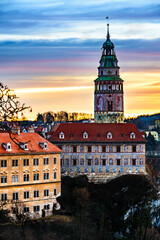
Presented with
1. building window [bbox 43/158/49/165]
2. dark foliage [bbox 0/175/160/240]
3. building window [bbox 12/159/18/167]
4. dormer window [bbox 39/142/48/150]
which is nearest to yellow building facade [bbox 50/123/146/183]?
dark foliage [bbox 0/175/160/240]

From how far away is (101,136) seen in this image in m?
81.4

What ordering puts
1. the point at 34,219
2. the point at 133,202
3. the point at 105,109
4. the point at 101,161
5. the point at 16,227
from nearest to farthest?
the point at 16,227 < the point at 34,219 < the point at 133,202 < the point at 101,161 < the point at 105,109

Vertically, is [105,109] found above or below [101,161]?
above

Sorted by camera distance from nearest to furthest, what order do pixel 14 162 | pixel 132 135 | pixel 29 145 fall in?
pixel 14 162 < pixel 29 145 < pixel 132 135

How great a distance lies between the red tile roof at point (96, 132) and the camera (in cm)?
8106

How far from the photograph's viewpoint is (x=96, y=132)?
8194 cm

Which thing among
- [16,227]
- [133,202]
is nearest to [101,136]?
[133,202]

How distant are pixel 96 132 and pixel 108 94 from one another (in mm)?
16484

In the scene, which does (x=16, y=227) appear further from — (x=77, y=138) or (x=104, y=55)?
(x=104, y=55)

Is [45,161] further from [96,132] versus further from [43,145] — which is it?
[96,132]

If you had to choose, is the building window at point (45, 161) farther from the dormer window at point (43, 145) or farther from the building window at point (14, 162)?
the building window at point (14, 162)

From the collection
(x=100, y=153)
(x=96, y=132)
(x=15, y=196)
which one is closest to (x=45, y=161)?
(x=15, y=196)

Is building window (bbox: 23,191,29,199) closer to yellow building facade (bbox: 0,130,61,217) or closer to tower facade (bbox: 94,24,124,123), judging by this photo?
yellow building facade (bbox: 0,130,61,217)

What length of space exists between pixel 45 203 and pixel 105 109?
32730mm
